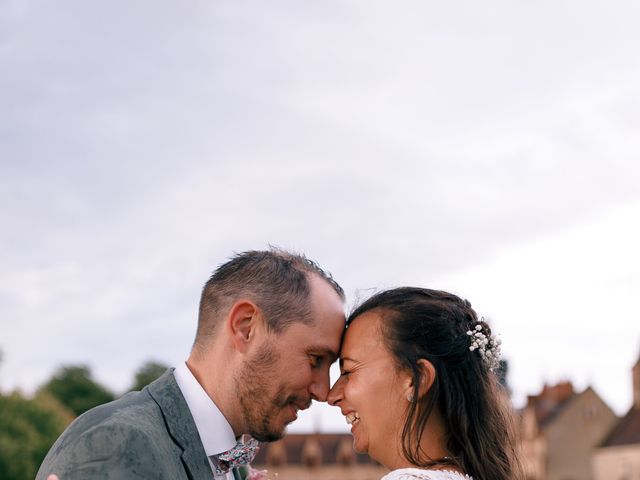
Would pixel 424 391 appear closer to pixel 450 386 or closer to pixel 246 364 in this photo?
pixel 450 386

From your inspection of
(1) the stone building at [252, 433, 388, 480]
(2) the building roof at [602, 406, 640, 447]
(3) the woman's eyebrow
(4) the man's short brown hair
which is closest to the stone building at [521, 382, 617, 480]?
(2) the building roof at [602, 406, 640, 447]

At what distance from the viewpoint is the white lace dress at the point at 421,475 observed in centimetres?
482

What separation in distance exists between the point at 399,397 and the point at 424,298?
0.58m

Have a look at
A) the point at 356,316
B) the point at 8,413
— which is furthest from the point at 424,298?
the point at 8,413

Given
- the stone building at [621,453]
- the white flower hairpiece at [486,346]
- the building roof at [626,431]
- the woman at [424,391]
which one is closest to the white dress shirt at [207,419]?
the woman at [424,391]

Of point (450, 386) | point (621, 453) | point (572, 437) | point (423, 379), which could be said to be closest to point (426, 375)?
point (423, 379)

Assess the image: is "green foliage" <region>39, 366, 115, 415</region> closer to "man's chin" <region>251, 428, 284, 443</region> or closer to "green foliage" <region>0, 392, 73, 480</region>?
"green foliage" <region>0, 392, 73, 480</region>

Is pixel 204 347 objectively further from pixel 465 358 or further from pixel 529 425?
pixel 529 425

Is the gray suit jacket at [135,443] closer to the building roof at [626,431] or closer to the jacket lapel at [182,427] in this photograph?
the jacket lapel at [182,427]

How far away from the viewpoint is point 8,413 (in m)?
62.3

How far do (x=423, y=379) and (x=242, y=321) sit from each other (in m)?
0.95

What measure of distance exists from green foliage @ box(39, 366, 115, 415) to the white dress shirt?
246ft

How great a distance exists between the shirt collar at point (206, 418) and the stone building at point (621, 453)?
221 feet

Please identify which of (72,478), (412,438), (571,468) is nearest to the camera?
(72,478)
